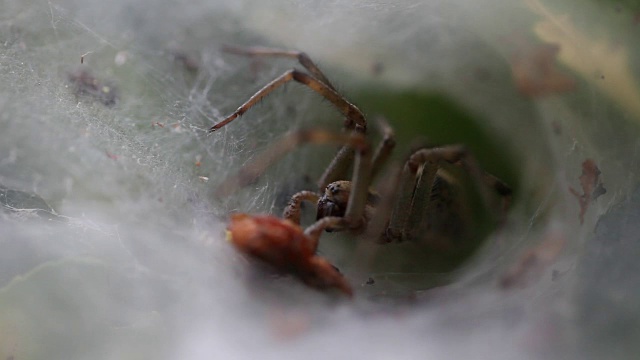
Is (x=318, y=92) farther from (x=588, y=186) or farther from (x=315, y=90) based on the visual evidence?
(x=588, y=186)

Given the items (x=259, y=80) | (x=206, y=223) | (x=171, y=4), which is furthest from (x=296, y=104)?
(x=206, y=223)

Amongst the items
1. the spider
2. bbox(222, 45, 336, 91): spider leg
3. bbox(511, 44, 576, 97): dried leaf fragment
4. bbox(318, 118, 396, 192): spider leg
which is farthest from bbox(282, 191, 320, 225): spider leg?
bbox(511, 44, 576, 97): dried leaf fragment

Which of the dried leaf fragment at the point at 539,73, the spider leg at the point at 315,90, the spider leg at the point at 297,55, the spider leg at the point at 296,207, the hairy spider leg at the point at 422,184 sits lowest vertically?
the spider leg at the point at 296,207

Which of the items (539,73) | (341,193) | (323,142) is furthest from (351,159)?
(539,73)

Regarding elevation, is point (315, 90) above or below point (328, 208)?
above

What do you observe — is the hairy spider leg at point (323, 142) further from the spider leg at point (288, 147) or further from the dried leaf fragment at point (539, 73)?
the dried leaf fragment at point (539, 73)

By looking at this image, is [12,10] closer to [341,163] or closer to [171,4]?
[171,4]

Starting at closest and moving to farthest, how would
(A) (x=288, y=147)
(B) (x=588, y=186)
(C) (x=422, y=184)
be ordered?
1. (A) (x=288, y=147)
2. (B) (x=588, y=186)
3. (C) (x=422, y=184)

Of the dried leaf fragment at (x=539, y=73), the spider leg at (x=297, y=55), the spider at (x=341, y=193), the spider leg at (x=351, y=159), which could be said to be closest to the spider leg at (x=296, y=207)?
the spider at (x=341, y=193)

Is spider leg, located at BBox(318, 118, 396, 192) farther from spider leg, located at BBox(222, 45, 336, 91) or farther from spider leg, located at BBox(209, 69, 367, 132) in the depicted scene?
spider leg, located at BBox(222, 45, 336, 91)
